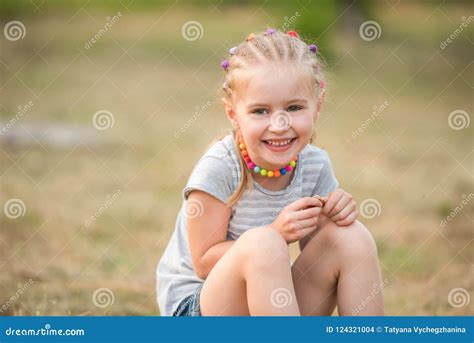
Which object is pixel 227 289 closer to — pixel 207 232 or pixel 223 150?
pixel 207 232

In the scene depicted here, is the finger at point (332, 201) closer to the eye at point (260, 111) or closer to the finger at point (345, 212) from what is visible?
the finger at point (345, 212)

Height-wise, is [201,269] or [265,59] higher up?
[265,59]

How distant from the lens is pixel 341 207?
238cm

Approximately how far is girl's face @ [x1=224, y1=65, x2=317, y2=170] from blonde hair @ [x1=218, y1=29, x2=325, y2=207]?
36 mm

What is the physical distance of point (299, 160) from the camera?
262 centimetres

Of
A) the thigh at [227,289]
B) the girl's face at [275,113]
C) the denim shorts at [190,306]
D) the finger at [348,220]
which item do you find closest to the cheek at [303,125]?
the girl's face at [275,113]

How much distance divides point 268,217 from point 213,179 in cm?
24

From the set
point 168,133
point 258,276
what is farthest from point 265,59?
point 168,133

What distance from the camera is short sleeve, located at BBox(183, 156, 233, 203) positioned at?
2.44 meters

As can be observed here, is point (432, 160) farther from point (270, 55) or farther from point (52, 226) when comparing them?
point (270, 55)

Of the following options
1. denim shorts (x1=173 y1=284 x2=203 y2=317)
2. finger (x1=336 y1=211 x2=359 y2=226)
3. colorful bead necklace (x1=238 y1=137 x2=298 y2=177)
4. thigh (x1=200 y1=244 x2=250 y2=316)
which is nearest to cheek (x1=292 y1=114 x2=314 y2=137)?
colorful bead necklace (x1=238 y1=137 x2=298 y2=177)

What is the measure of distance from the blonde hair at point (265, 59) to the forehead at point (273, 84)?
0.07ft

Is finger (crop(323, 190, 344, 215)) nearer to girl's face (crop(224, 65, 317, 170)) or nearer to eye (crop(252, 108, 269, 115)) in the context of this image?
girl's face (crop(224, 65, 317, 170))

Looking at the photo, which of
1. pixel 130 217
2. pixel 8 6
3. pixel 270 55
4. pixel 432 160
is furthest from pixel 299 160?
pixel 8 6
